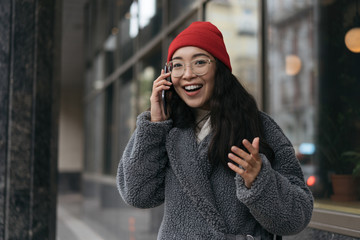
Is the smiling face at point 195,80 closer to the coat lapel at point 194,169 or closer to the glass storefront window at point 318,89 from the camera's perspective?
the coat lapel at point 194,169

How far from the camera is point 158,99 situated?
1.82 metres

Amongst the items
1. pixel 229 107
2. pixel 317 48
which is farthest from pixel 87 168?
pixel 229 107

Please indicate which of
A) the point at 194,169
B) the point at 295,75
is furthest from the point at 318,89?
the point at 194,169

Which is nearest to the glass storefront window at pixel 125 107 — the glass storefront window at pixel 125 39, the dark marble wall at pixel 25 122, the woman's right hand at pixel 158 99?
the glass storefront window at pixel 125 39

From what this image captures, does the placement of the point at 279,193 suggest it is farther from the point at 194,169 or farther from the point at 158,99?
the point at 158,99

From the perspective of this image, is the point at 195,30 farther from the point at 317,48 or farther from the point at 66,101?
the point at 66,101

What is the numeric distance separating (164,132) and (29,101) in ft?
3.49

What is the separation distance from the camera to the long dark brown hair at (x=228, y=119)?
1628 mm

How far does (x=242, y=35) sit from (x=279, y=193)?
2.58m

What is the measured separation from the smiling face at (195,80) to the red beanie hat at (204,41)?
0.07 ft

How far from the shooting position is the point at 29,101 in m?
2.49

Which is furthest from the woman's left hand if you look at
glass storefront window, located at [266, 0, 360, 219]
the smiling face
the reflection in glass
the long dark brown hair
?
the reflection in glass

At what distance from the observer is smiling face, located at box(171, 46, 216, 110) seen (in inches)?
68.2

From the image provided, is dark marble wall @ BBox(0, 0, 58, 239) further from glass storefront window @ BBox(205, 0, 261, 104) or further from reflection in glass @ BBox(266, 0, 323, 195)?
reflection in glass @ BBox(266, 0, 323, 195)
